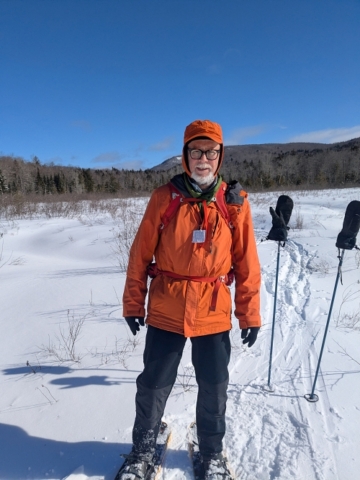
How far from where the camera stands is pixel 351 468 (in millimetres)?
1623

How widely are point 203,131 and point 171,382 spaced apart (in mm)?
1430

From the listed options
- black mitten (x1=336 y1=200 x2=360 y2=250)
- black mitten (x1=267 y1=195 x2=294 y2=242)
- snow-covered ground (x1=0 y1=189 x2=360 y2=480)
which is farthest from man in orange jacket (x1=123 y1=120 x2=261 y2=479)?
black mitten (x1=336 y1=200 x2=360 y2=250)

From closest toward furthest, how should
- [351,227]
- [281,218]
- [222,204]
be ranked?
[222,204], [351,227], [281,218]

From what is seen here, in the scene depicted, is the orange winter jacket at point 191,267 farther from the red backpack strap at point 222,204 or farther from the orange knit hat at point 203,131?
the orange knit hat at point 203,131

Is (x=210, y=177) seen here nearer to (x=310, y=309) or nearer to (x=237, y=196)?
(x=237, y=196)

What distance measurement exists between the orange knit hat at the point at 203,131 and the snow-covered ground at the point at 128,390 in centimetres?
187

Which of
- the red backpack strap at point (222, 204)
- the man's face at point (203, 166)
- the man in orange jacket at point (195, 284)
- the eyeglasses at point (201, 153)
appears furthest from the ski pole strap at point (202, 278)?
the eyeglasses at point (201, 153)

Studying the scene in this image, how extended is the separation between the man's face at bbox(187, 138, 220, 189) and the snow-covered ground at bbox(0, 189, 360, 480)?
1.63 meters

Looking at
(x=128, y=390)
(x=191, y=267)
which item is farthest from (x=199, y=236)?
(x=128, y=390)

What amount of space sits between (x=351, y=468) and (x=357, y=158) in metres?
71.3

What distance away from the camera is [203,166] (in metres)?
1.60

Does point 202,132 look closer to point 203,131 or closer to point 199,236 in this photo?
point 203,131

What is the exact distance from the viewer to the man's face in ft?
5.27

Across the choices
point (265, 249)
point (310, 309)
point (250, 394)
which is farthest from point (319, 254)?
point (250, 394)
